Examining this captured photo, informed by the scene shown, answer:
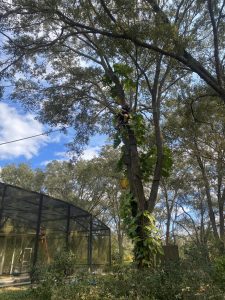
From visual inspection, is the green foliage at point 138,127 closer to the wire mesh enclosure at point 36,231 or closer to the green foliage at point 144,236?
the green foliage at point 144,236

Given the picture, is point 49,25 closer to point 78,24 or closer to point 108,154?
point 78,24

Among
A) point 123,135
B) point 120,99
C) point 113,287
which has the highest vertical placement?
point 120,99

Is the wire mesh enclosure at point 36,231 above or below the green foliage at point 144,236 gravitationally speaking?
above

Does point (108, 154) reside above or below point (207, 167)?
above

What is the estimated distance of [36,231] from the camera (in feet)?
33.9

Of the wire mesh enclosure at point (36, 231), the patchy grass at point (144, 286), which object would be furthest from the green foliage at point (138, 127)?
the wire mesh enclosure at point (36, 231)

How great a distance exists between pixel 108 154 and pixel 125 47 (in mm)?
11398

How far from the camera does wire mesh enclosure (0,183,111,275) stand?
32.5 ft

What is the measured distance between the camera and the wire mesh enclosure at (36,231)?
32.5 ft

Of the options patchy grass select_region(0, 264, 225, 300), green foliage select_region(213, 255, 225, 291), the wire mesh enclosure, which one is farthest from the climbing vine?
the wire mesh enclosure

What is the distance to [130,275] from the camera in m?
4.16

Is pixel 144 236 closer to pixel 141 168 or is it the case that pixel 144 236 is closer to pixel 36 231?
pixel 141 168

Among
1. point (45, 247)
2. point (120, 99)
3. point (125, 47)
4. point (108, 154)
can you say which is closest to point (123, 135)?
point (120, 99)

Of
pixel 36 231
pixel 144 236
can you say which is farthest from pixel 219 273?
pixel 36 231
